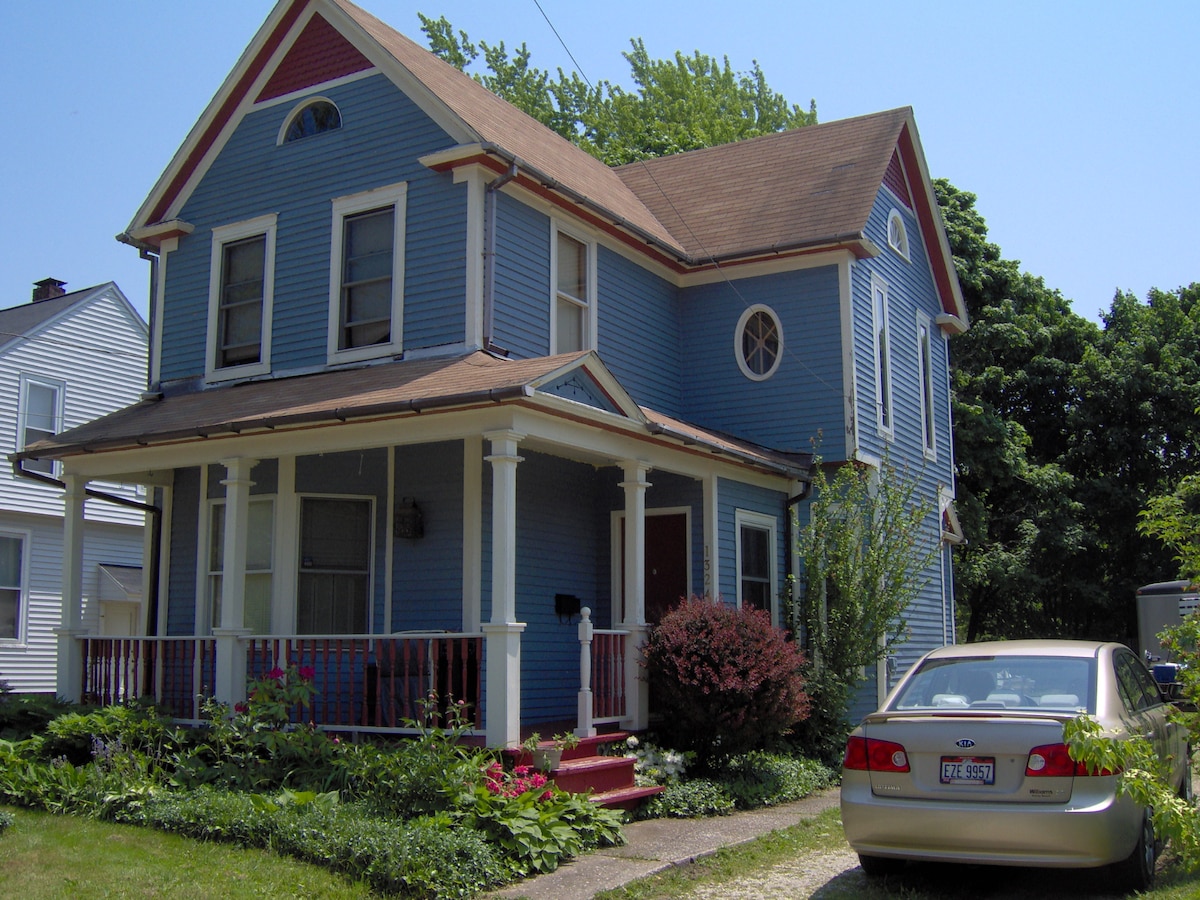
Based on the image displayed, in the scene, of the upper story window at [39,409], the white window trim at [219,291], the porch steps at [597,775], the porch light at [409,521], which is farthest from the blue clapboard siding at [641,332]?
the upper story window at [39,409]

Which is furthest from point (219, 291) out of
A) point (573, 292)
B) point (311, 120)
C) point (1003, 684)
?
point (1003, 684)

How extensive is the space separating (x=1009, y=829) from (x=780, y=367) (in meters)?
9.69

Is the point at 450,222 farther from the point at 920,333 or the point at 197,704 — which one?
the point at 920,333

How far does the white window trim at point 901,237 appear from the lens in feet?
56.6

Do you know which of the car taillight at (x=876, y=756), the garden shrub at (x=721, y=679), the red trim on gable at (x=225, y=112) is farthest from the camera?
the red trim on gable at (x=225, y=112)

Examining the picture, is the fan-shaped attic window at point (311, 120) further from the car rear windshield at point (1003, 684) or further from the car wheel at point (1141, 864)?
the car wheel at point (1141, 864)

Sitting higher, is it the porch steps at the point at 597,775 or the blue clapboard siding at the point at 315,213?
the blue clapboard siding at the point at 315,213

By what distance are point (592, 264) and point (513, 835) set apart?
26.4ft

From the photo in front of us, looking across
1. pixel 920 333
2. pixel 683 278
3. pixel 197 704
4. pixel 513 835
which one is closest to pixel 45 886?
pixel 513 835

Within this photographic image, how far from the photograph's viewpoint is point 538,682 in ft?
40.1

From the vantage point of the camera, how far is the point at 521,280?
1303cm

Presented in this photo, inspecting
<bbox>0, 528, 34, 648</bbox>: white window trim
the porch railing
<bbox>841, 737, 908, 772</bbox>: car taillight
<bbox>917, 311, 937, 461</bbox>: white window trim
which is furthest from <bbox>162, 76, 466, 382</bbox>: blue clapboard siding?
<bbox>917, 311, 937, 461</bbox>: white window trim

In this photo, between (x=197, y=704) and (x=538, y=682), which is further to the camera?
(x=538, y=682)

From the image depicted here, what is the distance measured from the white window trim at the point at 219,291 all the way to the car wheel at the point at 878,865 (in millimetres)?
9140
